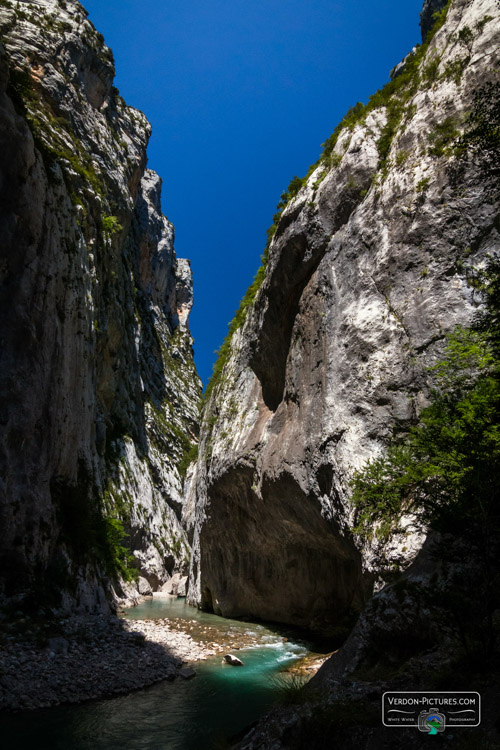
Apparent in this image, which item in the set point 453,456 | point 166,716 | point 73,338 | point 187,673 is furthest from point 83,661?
point 73,338

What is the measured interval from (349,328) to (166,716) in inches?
412

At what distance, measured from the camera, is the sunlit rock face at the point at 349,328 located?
1131cm

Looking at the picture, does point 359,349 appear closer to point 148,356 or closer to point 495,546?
point 495,546

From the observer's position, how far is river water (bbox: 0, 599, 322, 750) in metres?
6.73

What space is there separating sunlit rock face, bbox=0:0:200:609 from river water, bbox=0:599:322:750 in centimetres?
537

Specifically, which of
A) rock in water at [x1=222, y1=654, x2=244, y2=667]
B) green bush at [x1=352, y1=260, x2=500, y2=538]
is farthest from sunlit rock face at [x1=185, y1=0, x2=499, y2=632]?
rock in water at [x1=222, y1=654, x2=244, y2=667]

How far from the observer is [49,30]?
31016 millimetres

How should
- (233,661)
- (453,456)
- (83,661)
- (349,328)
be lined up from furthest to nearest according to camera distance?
(349,328)
(233,661)
(83,661)
(453,456)

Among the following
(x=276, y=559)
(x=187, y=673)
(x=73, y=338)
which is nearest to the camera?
(x=187, y=673)

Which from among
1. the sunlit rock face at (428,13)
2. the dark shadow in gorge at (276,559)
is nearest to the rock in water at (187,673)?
the dark shadow in gorge at (276,559)

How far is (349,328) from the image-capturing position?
1310 cm

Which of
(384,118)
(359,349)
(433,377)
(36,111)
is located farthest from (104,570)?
Result: (36,111)

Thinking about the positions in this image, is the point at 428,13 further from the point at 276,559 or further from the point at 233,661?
the point at 233,661

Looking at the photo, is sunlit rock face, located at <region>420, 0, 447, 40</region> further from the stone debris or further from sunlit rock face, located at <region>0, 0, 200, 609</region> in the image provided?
the stone debris
